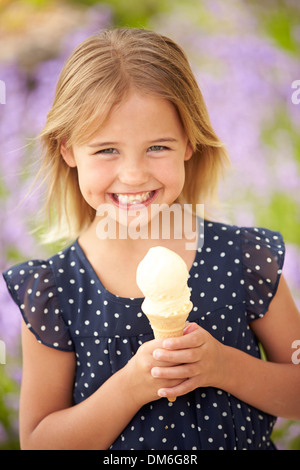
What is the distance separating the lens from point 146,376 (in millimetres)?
1268

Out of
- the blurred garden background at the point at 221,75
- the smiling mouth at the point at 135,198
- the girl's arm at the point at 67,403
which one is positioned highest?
the blurred garden background at the point at 221,75

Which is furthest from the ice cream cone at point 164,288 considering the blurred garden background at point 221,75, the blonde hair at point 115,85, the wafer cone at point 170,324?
the blurred garden background at point 221,75

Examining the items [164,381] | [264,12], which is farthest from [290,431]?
[264,12]

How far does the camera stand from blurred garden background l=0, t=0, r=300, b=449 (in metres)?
2.45

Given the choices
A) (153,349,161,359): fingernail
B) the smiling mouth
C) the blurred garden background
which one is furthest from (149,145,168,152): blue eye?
the blurred garden background

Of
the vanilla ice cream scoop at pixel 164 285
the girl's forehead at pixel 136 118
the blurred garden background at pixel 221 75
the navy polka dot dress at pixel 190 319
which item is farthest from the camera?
the blurred garden background at pixel 221 75

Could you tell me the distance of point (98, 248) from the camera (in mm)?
1538

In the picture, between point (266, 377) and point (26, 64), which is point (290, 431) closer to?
point (266, 377)

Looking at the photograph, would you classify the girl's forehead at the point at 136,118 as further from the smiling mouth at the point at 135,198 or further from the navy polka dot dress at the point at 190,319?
the navy polka dot dress at the point at 190,319

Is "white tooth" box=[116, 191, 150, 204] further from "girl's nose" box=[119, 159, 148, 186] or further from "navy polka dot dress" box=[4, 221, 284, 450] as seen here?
"navy polka dot dress" box=[4, 221, 284, 450]

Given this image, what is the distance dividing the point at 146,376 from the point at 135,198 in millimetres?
426

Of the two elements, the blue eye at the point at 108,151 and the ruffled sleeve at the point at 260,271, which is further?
the ruffled sleeve at the point at 260,271

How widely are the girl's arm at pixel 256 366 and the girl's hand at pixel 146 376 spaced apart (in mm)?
22

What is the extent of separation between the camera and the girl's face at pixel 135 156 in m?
1.28
